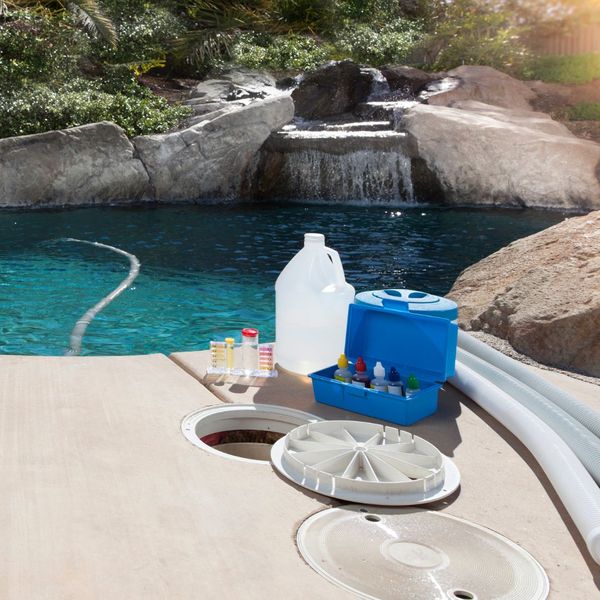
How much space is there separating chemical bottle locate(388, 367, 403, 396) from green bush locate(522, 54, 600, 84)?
1923 cm

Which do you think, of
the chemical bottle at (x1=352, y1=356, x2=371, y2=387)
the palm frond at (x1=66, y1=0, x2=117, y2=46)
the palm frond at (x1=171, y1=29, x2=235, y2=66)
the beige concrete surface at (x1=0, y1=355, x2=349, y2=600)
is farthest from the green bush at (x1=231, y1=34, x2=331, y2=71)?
the beige concrete surface at (x1=0, y1=355, x2=349, y2=600)

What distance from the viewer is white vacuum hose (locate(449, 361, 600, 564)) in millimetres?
1613

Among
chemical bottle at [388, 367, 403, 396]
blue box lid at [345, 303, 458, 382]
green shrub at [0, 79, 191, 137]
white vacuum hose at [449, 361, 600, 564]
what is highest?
green shrub at [0, 79, 191, 137]

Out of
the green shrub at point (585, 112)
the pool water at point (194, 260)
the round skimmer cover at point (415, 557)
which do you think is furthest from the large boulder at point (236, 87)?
the round skimmer cover at point (415, 557)

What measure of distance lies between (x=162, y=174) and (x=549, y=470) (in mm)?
13091

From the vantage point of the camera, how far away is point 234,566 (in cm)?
143

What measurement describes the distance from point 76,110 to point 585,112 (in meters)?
11.1

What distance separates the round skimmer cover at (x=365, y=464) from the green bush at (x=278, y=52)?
731 inches

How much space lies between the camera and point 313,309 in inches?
107

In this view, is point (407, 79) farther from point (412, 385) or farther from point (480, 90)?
point (412, 385)

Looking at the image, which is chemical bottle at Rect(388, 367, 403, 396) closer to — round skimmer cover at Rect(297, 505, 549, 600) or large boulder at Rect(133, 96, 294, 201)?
round skimmer cover at Rect(297, 505, 549, 600)

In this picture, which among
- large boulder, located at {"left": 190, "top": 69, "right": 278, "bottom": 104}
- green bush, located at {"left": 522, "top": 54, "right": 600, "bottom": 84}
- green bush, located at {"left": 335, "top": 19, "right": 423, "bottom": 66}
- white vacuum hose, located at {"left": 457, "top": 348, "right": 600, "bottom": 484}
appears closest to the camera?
white vacuum hose, located at {"left": 457, "top": 348, "right": 600, "bottom": 484}

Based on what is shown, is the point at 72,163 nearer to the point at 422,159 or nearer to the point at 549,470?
the point at 422,159

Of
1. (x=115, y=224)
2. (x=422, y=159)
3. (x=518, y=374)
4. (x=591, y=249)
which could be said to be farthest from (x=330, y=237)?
(x=518, y=374)
